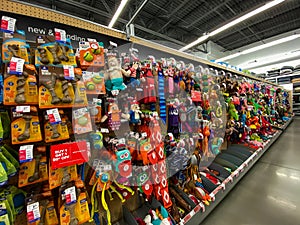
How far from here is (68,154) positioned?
2.66 ft

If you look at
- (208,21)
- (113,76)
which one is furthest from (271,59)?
(113,76)

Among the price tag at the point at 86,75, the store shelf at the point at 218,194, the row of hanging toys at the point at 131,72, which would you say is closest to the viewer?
the price tag at the point at 86,75

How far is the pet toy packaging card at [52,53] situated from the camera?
811 millimetres

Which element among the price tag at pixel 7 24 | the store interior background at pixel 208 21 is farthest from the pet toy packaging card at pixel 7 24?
the store interior background at pixel 208 21

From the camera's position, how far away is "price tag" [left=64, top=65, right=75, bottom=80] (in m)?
0.83

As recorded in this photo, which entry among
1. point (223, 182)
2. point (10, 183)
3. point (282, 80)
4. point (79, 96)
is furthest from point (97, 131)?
point (282, 80)

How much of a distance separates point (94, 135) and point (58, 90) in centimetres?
35

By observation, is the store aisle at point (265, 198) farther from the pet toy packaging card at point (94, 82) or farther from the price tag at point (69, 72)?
the price tag at point (69, 72)

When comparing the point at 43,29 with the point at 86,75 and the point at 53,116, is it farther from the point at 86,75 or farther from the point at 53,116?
the point at 53,116

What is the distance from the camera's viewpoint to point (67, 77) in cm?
83

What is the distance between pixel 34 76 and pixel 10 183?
2.12ft

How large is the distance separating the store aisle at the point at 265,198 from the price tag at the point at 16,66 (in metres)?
2.01

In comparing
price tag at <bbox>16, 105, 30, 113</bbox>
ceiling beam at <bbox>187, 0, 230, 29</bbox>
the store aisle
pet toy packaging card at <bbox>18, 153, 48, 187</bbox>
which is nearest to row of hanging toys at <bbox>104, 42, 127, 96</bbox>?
price tag at <bbox>16, 105, 30, 113</bbox>

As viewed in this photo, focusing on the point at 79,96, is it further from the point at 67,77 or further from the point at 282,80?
the point at 282,80
